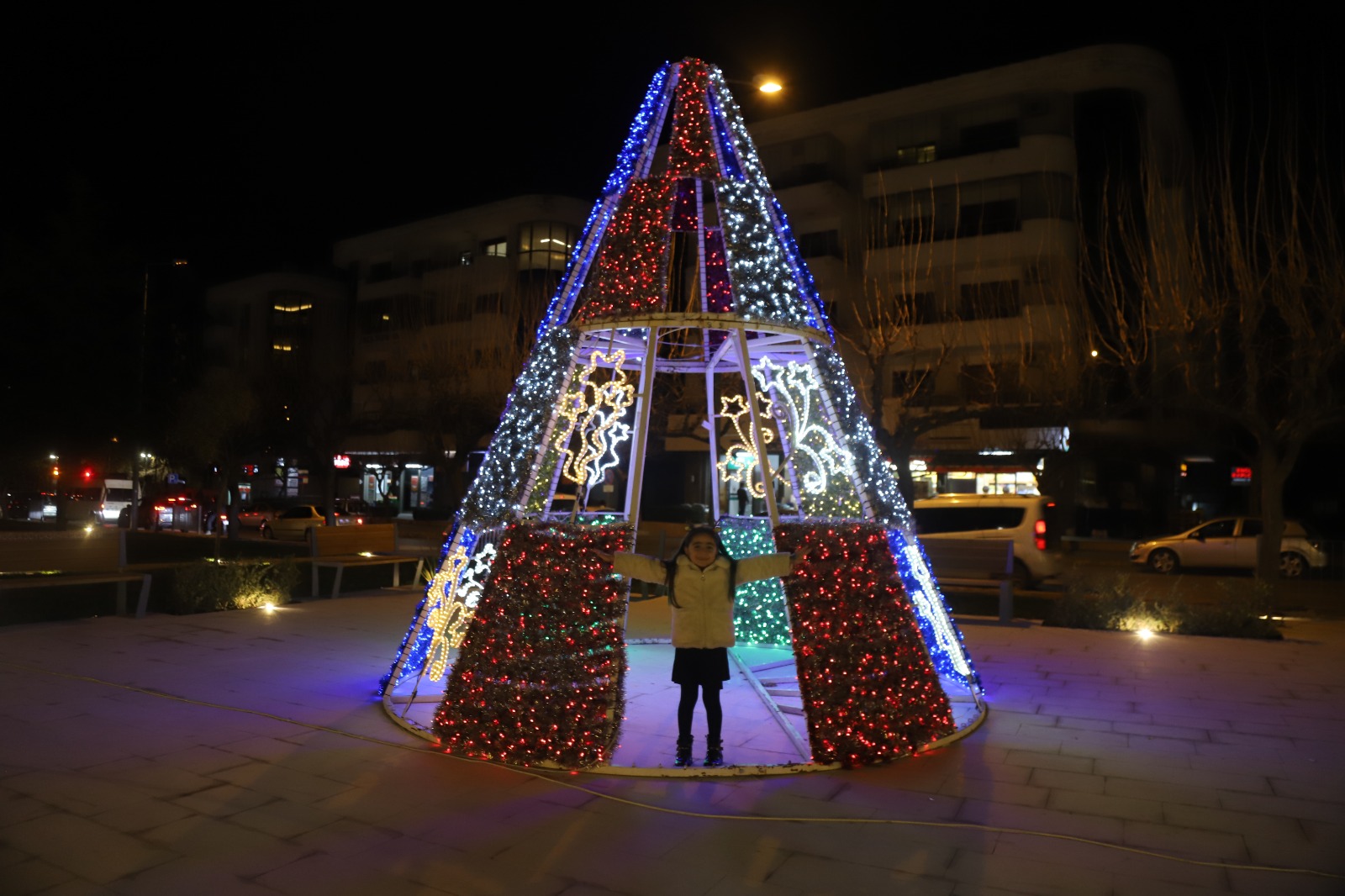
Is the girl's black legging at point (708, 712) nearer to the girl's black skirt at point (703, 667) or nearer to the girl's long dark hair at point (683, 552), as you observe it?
the girl's black skirt at point (703, 667)

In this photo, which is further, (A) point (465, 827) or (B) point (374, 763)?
(B) point (374, 763)

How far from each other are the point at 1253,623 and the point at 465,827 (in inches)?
369

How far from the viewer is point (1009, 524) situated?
1612 cm

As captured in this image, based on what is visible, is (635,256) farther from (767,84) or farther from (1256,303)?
(1256,303)

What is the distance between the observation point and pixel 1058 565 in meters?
16.4

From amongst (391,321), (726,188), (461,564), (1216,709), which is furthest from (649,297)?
(391,321)

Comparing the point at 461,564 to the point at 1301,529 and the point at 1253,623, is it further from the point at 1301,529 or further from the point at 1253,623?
the point at 1301,529

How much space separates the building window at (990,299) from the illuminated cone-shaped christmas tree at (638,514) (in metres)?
17.6

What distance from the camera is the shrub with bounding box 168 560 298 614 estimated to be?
37.2 feet

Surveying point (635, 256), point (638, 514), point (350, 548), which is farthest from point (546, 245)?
point (635, 256)

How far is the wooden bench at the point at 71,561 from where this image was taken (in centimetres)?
1052

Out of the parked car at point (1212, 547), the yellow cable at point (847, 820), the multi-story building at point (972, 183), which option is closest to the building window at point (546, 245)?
the multi-story building at point (972, 183)

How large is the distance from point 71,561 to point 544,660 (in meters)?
7.99

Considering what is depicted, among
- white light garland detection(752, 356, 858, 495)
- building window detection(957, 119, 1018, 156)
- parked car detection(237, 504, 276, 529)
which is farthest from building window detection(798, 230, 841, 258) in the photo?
white light garland detection(752, 356, 858, 495)
